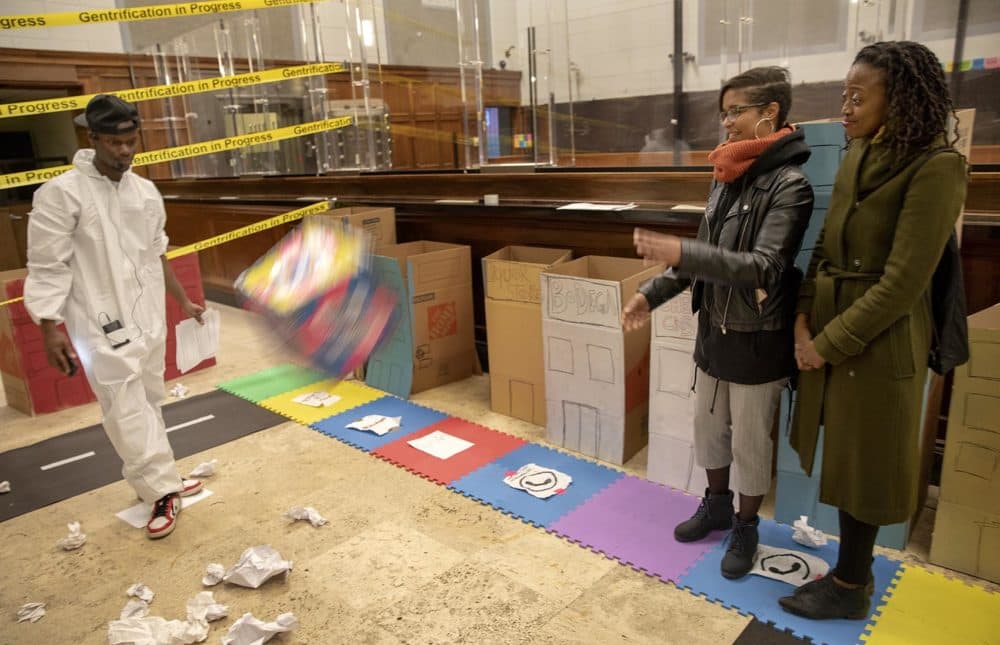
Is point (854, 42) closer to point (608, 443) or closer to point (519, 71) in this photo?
point (519, 71)

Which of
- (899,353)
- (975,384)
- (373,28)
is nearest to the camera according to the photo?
(899,353)

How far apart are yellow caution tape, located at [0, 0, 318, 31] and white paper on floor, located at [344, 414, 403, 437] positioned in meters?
2.15

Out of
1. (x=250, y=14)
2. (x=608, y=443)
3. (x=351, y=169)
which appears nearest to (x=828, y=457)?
(x=608, y=443)

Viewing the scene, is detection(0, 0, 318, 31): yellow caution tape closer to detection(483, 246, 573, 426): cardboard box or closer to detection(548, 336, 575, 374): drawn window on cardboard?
detection(483, 246, 573, 426): cardboard box

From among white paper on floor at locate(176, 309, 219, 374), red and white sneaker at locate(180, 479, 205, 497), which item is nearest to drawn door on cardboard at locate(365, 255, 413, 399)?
white paper on floor at locate(176, 309, 219, 374)

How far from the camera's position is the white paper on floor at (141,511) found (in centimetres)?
249

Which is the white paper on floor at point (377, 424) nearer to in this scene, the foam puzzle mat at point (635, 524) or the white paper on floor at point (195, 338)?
the foam puzzle mat at point (635, 524)

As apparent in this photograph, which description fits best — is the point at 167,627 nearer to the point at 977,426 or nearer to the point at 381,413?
the point at 381,413

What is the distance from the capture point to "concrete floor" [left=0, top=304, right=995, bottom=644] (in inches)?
72.7

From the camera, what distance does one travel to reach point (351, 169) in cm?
483

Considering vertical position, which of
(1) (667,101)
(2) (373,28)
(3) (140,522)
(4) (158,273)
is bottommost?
(3) (140,522)

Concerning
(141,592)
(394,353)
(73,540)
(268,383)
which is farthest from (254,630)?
(268,383)

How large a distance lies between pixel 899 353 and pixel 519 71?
12.8ft

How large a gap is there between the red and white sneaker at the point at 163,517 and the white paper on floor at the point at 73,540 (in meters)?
0.21
